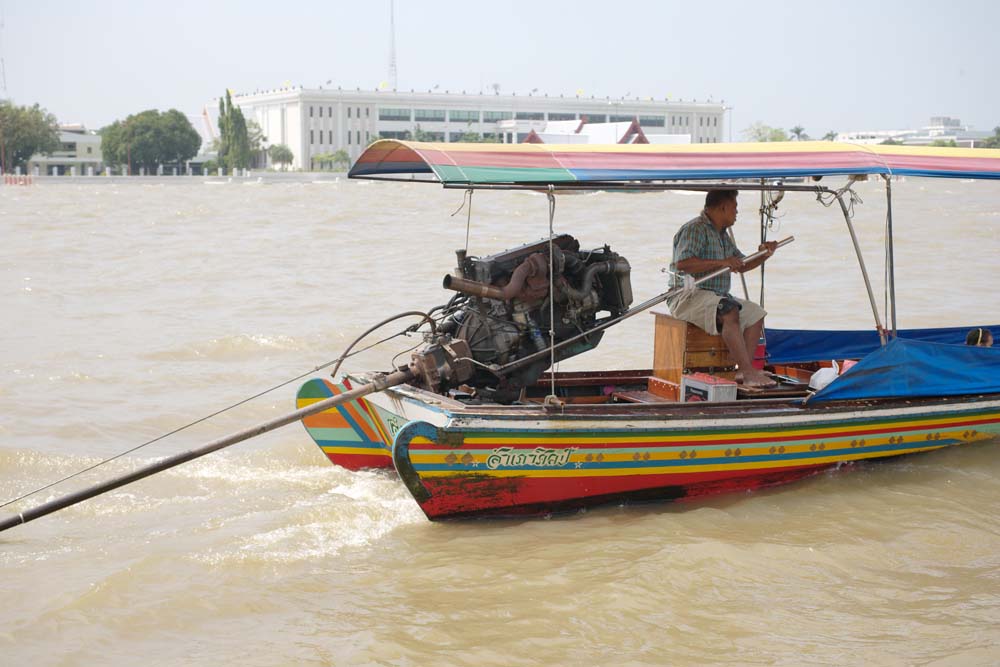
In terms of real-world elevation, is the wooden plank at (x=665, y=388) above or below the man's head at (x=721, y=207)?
below

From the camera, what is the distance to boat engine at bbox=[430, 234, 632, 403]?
5.54m

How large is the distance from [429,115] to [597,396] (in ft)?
306

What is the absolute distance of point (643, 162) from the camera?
548 cm

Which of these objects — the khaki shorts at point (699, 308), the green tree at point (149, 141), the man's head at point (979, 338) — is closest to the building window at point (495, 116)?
the green tree at point (149, 141)

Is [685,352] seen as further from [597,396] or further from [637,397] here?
[597,396]

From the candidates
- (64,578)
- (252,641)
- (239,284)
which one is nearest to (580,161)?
(252,641)

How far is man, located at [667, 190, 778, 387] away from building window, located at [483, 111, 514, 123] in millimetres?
94923

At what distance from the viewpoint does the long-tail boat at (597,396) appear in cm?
520

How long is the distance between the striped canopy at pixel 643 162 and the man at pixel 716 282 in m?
0.43

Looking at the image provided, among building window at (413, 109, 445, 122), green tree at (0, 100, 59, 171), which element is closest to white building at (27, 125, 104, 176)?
green tree at (0, 100, 59, 171)

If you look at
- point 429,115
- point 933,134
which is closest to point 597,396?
point 429,115

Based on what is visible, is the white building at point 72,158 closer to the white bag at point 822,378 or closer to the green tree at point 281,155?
the green tree at point 281,155

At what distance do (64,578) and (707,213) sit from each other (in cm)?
395

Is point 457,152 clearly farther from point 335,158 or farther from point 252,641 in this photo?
point 335,158
